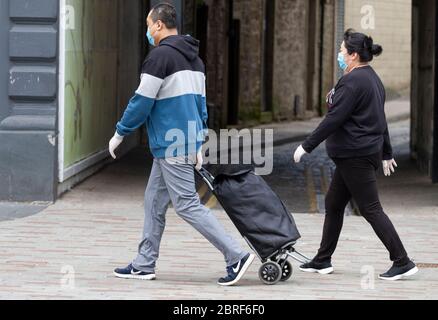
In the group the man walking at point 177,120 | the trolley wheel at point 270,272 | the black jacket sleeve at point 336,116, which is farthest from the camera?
the black jacket sleeve at point 336,116

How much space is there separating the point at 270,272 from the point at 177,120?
125 cm

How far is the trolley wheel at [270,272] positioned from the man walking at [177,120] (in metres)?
0.12

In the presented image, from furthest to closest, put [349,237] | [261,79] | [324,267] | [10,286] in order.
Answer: [261,79]
[349,237]
[324,267]
[10,286]

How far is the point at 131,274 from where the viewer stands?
8883mm

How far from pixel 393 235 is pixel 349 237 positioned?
2.20 meters

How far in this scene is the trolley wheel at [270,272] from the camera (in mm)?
8641

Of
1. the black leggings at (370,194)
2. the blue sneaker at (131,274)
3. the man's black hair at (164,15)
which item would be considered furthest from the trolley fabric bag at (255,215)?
the man's black hair at (164,15)

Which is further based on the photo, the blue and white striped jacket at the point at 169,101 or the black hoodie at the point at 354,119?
the black hoodie at the point at 354,119

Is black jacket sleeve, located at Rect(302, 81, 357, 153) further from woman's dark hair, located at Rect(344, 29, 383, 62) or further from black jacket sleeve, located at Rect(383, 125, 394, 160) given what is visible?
black jacket sleeve, located at Rect(383, 125, 394, 160)

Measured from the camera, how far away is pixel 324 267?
9250mm

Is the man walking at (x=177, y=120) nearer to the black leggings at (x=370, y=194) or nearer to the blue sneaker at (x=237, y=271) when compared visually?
the blue sneaker at (x=237, y=271)

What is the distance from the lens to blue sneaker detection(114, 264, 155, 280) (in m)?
8.84
